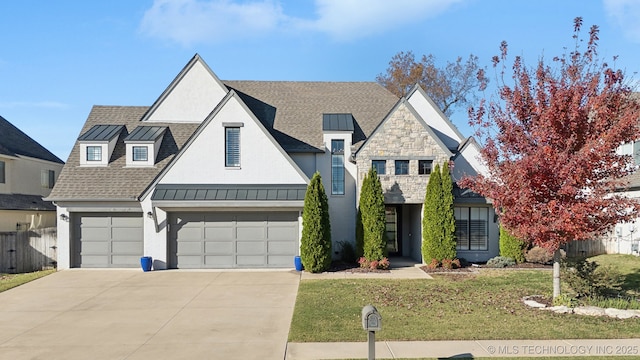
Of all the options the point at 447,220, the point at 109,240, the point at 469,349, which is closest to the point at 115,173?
the point at 109,240

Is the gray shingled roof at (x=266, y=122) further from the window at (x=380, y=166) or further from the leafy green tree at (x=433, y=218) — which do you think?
the leafy green tree at (x=433, y=218)

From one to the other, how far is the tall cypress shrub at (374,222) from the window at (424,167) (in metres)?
2.15

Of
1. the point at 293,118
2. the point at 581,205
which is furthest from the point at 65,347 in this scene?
the point at 293,118

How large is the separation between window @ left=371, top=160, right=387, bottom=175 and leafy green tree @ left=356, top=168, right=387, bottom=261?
0.79 m

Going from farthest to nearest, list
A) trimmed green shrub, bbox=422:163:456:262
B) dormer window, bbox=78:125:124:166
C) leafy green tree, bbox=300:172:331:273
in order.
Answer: dormer window, bbox=78:125:124:166, trimmed green shrub, bbox=422:163:456:262, leafy green tree, bbox=300:172:331:273

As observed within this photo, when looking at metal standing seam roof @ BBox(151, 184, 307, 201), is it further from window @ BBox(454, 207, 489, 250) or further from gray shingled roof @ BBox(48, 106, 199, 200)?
window @ BBox(454, 207, 489, 250)

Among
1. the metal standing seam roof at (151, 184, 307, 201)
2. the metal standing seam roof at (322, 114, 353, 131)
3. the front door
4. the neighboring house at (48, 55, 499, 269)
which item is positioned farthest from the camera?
the front door

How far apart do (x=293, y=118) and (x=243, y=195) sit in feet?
20.4

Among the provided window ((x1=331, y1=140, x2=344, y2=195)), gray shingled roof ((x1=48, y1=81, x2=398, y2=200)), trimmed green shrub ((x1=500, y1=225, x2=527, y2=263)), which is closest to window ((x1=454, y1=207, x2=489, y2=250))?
trimmed green shrub ((x1=500, y1=225, x2=527, y2=263))

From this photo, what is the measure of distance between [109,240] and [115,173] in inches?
115

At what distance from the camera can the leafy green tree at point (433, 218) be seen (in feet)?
62.1

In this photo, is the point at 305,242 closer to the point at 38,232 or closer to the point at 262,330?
the point at 262,330

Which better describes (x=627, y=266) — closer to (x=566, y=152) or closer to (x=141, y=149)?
(x=566, y=152)

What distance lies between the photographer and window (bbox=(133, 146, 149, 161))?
20.2 metres
